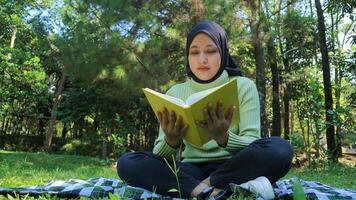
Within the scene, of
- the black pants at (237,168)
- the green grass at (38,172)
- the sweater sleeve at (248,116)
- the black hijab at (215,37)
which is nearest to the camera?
the black pants at (237,168)

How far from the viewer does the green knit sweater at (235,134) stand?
1775 millimetres

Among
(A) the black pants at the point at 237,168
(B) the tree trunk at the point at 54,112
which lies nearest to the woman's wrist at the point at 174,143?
(A) the black pants at the point at 237,168

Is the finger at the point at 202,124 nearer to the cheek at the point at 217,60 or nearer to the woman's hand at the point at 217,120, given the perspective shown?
the woman's hand at the point at 217,120

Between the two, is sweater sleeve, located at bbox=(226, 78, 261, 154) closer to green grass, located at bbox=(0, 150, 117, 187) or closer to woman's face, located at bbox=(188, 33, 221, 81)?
woman's face, located at bbox=(188, 33, 221, 81)

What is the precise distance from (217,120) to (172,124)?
0.18 metres

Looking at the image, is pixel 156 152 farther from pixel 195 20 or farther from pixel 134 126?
pixel 134 126

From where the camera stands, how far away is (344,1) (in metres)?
6.41

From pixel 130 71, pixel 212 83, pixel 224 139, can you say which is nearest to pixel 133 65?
pixel 130 71

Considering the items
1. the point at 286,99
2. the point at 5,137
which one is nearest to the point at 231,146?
the point at 286,99

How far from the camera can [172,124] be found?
5.19 ft

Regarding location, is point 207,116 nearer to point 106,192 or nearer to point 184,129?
point 184,129

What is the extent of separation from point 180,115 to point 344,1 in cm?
565

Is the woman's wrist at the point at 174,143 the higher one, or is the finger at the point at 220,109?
the finger at the point at 220,109

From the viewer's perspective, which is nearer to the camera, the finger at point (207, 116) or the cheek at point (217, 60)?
the finger at point (207, 116)
